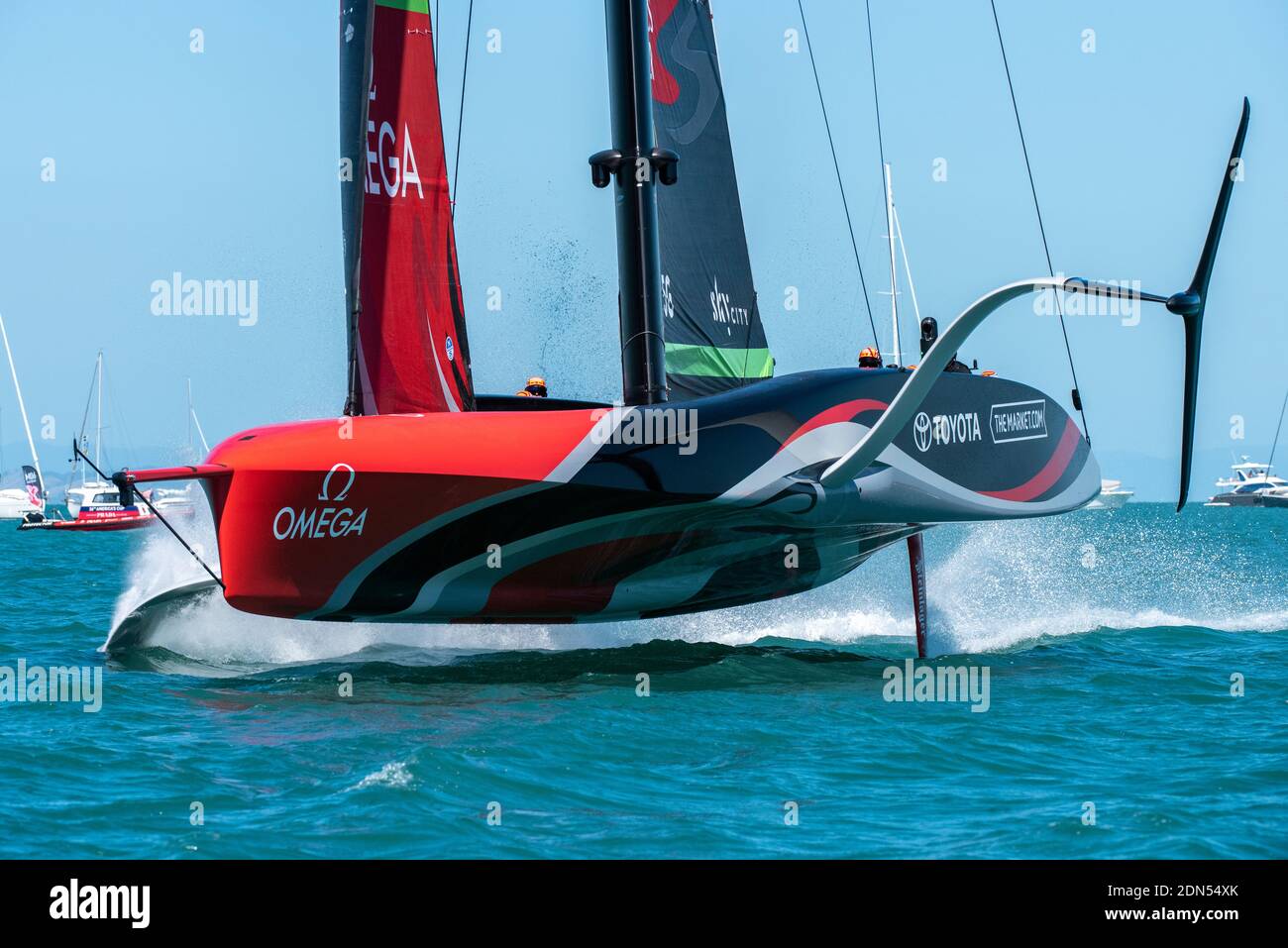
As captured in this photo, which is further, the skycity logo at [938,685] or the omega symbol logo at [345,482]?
the skycity logo at [938,685]

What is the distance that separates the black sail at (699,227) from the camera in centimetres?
900

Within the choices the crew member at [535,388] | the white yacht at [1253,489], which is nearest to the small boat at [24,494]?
the crew member at [535,388]

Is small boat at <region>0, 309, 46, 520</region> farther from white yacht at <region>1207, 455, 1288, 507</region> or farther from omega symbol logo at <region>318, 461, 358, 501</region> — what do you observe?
white yacht at <region>1207, 455, 1288, 507</region>

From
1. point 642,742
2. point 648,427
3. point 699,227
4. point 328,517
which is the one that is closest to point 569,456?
point 648,427

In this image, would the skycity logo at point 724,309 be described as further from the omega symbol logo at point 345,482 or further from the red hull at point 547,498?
the omega symbol logo at point 345,482

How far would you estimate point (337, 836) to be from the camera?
4.21 metres

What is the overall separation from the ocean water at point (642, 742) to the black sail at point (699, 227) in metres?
1.83

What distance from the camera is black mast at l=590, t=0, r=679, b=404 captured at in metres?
7.40

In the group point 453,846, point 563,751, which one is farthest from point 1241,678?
point 453,846

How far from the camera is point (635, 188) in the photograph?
7.45m

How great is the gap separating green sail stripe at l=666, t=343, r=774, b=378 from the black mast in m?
1.40
